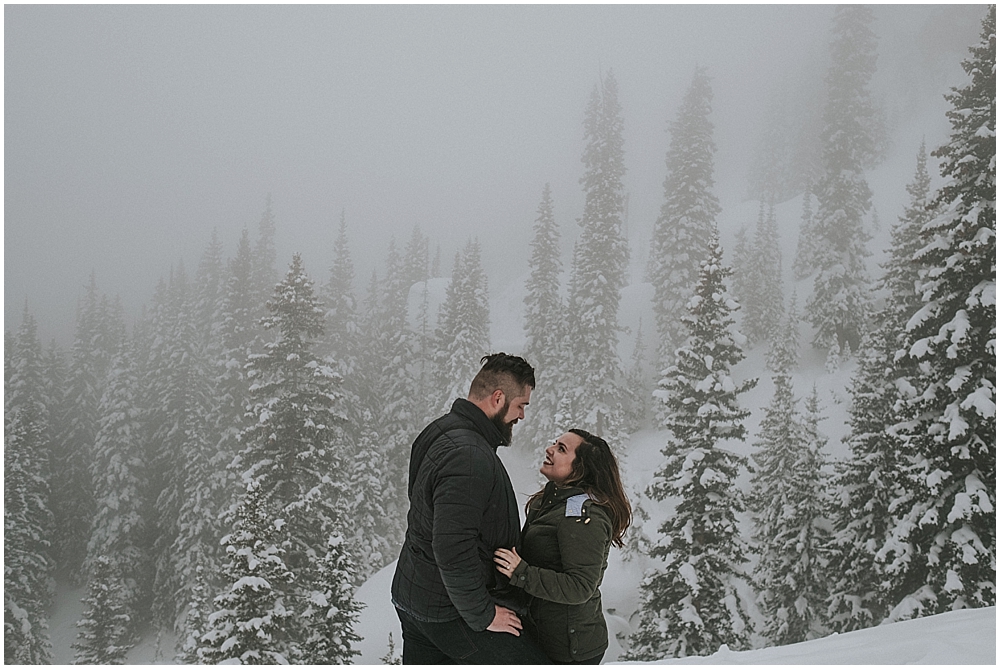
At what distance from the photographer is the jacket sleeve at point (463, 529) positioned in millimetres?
3133

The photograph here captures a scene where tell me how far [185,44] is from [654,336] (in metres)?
17.9

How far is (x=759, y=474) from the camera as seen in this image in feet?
54.3

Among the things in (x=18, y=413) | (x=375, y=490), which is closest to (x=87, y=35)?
(x=18, y=413)

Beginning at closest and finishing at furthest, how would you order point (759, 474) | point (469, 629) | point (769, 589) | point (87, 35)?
point (469, 629) < point (769, 589) < point (759, 474) < point (87, 35)

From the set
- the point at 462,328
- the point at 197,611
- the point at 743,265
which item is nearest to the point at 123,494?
the point at 197,611

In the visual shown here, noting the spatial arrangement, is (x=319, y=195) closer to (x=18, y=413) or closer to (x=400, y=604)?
(x=18, y=413)

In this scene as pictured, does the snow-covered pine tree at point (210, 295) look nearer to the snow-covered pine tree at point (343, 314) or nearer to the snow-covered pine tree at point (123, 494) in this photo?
the snow-covered pine tree at point (123, 494)

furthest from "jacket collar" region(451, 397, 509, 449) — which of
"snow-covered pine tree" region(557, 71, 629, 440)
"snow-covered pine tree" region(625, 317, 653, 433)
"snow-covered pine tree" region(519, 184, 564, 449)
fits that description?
"snow-covered pine tree" region(625, 317, 653, 433)

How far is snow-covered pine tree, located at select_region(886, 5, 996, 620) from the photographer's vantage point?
10.8 metres

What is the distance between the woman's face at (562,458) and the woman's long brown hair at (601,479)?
0.03 metres

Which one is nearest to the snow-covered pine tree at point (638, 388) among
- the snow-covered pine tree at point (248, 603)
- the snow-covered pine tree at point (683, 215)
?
the snow-covered pine tree at point (683, 215)

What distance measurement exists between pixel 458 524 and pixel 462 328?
17077 millimetres

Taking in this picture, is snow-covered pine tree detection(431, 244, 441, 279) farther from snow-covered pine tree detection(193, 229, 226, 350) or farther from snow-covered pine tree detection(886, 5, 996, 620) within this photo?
snow-covered pine tree detection(886, 5, 996, 620)

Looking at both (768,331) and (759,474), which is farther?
(768,331)
